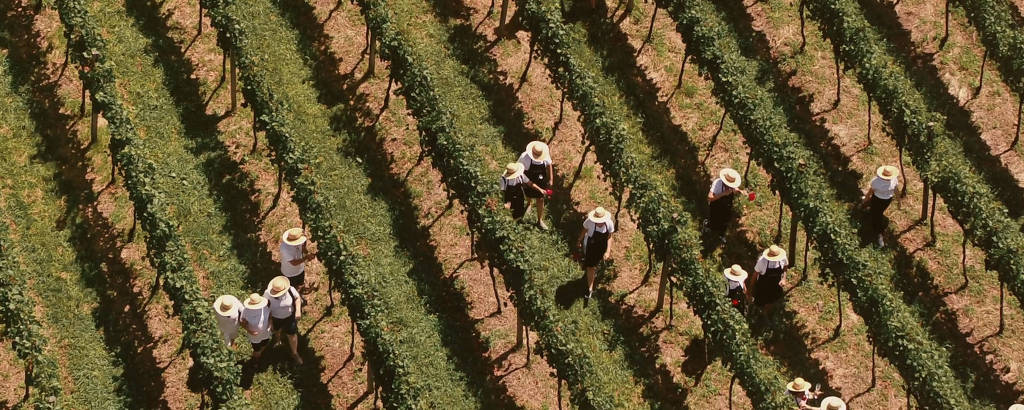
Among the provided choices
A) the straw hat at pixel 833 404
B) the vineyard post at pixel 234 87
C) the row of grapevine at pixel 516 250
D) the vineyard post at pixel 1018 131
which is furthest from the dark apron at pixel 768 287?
the vineyard post at pixel 234 87

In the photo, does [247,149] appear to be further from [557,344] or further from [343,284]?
[557,344]

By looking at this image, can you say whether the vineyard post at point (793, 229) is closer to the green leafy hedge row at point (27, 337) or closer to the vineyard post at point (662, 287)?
the vineyard post at point (662, 287)

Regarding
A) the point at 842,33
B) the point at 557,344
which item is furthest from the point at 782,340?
the point at 842,33

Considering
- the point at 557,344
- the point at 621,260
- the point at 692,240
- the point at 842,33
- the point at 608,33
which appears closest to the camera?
the point at 557,344

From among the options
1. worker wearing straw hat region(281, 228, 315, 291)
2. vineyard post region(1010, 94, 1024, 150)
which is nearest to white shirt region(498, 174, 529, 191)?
worker wearing straw hat region(281, 228, 315, 291)

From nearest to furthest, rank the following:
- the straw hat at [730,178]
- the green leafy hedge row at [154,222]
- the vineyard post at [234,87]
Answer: the green leafy hedge row at [154,222]
the straw hat at [730,178]
the vineyard post at [234,87]

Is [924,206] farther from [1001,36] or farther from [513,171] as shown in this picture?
[513,171]

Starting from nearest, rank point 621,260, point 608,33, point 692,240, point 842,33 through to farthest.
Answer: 1. point 692,240
2. point 621,260
3. point 842,33
4. point 608,33
